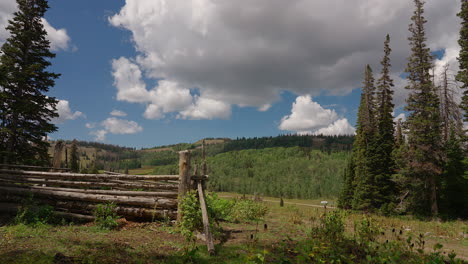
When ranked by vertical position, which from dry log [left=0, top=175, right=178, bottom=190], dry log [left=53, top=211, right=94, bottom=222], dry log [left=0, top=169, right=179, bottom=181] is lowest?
dry log [left=53, top=211, right=94, bottom=222]

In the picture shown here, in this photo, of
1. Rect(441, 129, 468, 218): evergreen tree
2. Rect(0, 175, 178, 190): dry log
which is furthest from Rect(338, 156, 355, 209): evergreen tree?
Rect(0, 175, 178, 190): dry log

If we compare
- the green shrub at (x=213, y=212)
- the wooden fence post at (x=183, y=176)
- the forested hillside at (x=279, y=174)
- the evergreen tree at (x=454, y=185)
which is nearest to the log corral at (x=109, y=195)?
the wooden fence post at (x=183, y=176)

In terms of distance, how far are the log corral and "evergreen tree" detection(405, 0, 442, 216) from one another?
22.7 m

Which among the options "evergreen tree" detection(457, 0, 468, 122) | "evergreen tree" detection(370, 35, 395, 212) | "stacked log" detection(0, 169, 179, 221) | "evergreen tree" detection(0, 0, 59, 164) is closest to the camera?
"stacked log" detection(0, 169, 179, 221)

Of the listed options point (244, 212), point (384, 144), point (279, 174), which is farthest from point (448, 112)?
point (279, 174)

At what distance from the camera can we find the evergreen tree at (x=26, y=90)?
53.9 feet

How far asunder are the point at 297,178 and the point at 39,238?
11300 cm

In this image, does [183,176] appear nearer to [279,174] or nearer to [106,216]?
Result: [106,216]

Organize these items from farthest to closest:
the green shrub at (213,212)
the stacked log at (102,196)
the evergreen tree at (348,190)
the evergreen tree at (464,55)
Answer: the evergreen tree at (348,190), the evergreen tree at (464,55), the stacked log at (102,196), the green shrub at (213,212)

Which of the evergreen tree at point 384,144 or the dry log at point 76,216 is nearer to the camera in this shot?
the dry log at point 76,216

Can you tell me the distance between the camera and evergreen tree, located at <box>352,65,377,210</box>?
2792cm

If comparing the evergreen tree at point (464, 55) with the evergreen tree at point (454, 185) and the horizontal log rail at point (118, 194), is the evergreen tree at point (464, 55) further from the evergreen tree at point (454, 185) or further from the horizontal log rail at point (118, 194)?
the horizontal log rail at point (118, 194)

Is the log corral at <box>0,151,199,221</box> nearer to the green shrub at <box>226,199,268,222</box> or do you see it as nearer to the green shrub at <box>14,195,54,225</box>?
the green shrub at <box>14,195,54,225</box>

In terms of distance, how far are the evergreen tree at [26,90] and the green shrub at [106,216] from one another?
12241mm
